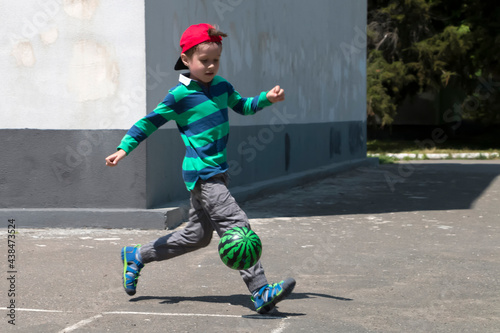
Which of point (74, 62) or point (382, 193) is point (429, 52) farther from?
point (74, 62)

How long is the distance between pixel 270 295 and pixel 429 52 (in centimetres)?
2156

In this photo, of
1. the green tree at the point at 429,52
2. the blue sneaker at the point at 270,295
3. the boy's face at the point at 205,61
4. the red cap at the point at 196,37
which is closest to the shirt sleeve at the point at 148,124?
the boy's face at the point at 205,61

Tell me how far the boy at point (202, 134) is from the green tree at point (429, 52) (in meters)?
19.5

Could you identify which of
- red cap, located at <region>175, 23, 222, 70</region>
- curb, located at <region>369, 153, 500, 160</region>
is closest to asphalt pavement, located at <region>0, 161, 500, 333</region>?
red cap, located at <region>175, 23, 222, 70</region>

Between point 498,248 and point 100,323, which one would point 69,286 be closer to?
point 100,323

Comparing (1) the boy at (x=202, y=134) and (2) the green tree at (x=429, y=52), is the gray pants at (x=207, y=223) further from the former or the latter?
(2) the green tree at (x=429, y=52)

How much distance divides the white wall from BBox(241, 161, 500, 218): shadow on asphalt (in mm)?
2273

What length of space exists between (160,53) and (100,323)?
4616mm

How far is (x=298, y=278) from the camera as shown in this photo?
6.00 meters

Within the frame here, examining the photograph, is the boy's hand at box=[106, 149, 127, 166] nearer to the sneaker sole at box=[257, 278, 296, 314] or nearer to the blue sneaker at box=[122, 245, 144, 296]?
the blue sneaker at box=[122, 245, 144, 296]

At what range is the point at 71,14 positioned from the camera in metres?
8.45

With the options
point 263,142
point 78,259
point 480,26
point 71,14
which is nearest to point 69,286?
point 78,259

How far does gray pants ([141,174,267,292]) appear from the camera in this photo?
498 centimetres

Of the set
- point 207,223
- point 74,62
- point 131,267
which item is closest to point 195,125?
point 207,223
